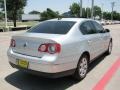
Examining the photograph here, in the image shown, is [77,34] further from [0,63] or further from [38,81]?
[0,63]

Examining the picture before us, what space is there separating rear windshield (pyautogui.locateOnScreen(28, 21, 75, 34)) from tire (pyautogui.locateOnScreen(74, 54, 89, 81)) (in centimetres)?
86

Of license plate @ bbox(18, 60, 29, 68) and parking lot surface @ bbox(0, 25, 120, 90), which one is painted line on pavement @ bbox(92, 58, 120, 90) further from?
license plate @ bbox(18, 60, 29, 68)

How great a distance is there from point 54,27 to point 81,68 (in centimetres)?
130

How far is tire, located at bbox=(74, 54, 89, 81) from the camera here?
6215mm

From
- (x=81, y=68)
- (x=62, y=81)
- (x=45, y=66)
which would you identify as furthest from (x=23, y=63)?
(x=81, y=68)

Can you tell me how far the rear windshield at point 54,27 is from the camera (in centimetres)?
630

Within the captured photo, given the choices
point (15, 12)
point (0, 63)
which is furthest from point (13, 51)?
point (15, 12)

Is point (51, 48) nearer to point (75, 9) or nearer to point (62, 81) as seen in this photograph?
point (62, 81)

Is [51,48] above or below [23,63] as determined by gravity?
above

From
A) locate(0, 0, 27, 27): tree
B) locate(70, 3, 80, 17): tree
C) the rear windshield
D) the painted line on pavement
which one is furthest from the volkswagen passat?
locate(70, 3, 80, 17): tree

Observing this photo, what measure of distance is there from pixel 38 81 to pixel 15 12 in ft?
134

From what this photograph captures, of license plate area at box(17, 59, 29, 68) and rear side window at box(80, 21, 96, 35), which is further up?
rear side window at box(80, 21, 96, 35)

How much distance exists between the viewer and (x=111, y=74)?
717cm

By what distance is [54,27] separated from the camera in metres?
6.56
